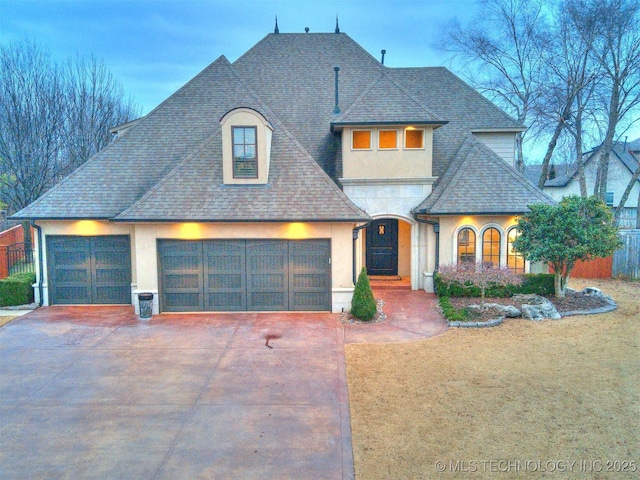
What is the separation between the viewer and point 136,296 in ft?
43.6

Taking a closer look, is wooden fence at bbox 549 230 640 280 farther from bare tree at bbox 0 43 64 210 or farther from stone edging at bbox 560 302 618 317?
bare tree at bbox 0 43 64 210

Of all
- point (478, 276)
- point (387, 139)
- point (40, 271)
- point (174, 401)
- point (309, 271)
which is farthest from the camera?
point (387, 139)

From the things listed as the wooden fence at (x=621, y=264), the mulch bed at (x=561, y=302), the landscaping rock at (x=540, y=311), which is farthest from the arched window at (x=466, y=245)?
the wooden fence at (x=621, y=264)

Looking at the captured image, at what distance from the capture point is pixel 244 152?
13570mm

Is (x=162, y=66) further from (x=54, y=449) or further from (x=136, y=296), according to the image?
(x=54, y=449)

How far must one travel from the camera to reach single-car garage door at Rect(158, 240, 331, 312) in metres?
13.4

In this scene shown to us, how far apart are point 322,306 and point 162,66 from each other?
213 feet

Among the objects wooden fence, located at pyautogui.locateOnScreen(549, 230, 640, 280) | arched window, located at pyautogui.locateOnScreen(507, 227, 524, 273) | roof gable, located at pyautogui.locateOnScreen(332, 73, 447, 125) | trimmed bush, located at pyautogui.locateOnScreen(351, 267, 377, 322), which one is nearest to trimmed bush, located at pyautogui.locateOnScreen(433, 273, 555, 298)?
arched window, located at pyautogui.locateOnScreen(507, 227, 524, 273)

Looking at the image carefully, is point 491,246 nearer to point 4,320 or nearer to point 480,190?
point 480,190

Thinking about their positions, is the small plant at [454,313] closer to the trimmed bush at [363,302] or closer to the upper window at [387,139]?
the trimmed bush at [363,302]

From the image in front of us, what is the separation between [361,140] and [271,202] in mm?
4341

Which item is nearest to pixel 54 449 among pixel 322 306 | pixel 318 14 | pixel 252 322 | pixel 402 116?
pixel 252 322

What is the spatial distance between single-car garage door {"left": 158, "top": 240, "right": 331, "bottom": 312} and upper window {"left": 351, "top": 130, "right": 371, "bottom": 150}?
412 cm

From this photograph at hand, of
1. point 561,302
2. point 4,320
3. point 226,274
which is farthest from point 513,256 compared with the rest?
point 4,320
